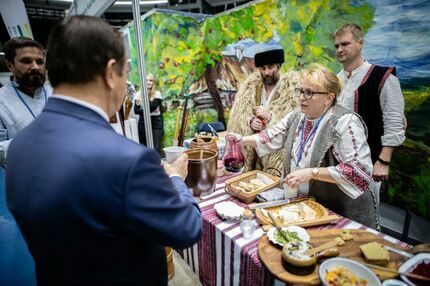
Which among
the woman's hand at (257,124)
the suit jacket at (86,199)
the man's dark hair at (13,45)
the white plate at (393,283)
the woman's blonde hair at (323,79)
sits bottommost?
the white plate at (393,283)

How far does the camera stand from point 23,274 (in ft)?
5.40

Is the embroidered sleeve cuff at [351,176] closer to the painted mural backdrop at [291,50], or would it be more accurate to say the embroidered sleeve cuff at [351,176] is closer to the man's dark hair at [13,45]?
the painted mural backdrop at [291,50]

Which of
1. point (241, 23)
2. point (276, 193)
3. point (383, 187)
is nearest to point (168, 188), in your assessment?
point (276, 193)

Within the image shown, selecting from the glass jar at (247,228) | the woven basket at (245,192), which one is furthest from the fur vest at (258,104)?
the glass jar at (247,228)

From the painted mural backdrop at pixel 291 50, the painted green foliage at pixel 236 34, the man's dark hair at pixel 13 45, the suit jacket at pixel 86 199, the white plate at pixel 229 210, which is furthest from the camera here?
the painted green foliage at pixel 236 34

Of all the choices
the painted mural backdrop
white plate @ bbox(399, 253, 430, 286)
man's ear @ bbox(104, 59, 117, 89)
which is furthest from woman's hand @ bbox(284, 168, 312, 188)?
the painted mural backdrop

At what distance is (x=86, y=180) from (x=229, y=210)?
106 centimetres

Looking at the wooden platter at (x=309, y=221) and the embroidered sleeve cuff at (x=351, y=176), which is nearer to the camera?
the wooden platter at (x=309, y=221)

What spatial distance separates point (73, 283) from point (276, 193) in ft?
4.38

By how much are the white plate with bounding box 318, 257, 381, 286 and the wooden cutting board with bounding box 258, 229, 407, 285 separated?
0.06 meters

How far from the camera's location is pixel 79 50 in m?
0.78

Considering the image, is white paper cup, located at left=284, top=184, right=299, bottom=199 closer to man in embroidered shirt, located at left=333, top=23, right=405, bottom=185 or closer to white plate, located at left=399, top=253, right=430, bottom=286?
white plate, located at left=399, top=253, right=430, bottom=286

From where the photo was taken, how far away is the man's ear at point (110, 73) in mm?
823

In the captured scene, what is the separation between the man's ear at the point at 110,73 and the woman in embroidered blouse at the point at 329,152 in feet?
4.16
